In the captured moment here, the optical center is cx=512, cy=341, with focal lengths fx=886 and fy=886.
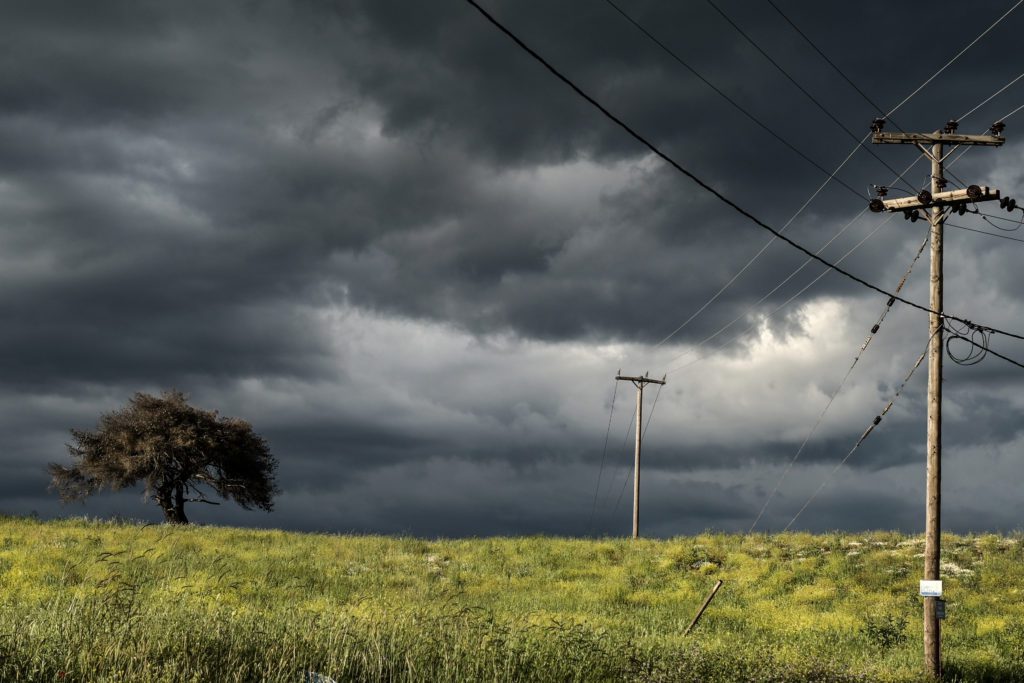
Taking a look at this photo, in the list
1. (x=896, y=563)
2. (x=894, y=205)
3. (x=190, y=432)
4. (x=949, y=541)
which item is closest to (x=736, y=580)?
(x=896, y=563)

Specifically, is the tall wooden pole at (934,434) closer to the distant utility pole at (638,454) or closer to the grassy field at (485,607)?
the grassy field at (485,607)

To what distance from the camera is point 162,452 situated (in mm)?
52281

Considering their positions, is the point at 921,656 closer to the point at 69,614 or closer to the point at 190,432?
the point at 69,614

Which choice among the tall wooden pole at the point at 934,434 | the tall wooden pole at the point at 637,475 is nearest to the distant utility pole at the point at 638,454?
the tall wooden pole at the point at 637,475

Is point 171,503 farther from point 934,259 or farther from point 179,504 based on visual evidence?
point 934,259

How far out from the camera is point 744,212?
56.6 ft

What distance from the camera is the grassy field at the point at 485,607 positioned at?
46.1ft

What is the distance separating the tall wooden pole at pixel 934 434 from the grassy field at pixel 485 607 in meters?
0.95

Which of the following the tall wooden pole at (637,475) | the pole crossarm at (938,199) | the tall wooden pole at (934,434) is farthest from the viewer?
the tall wooden pole at (637,475)

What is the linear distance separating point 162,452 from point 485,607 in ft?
106

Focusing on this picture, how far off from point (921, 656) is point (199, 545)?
1040 inches

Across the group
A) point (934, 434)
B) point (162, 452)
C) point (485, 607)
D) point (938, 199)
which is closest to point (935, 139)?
point (938, 199)

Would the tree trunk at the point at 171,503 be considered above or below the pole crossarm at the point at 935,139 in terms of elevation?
below

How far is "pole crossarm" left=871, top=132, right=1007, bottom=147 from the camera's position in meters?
24.9
